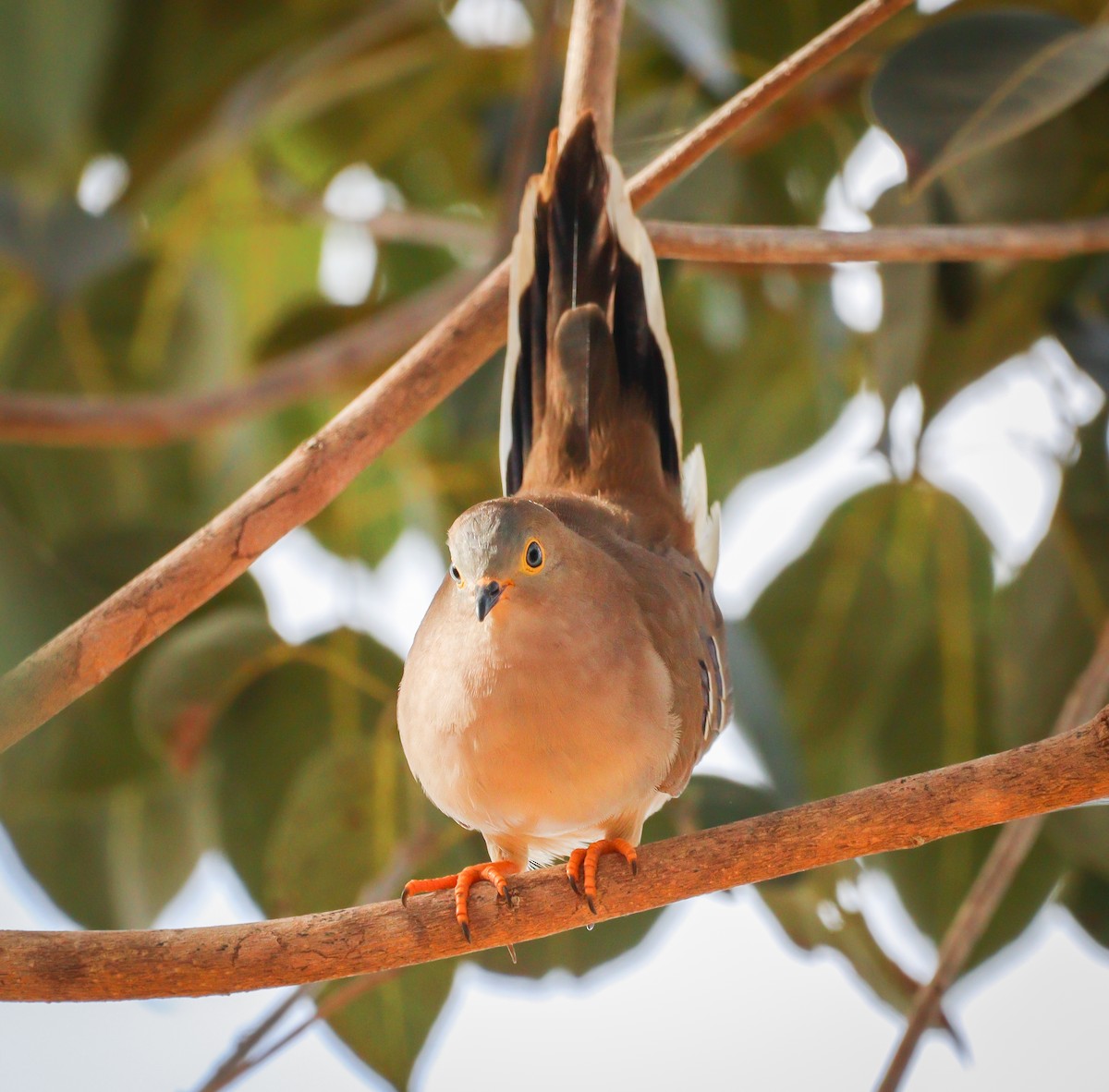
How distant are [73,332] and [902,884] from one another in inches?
69.8

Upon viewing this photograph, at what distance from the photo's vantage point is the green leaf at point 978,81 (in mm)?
1480

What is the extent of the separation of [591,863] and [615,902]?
0.07 m

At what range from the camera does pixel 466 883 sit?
1.26 metres

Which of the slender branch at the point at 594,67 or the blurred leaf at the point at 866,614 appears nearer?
the slender branch at the point at 594,67

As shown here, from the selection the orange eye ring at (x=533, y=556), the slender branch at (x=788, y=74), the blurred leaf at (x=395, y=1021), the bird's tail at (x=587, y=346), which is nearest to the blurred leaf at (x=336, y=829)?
the blurred leaf at (x=395, y=1021)

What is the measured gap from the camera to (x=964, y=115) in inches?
60.0

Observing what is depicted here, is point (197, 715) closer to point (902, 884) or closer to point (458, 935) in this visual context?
point (458, 935)

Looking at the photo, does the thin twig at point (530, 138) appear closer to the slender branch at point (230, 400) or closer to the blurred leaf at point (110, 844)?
the slender branch at point (230, 400)

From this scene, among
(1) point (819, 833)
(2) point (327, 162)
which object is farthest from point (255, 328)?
(1) point (819, 833)

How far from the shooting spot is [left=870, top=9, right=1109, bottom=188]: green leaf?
58.3 inches

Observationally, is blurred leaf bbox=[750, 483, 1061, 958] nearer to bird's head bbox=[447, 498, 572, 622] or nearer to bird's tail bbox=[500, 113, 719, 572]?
bird's tail bbox=[500, 113, 719, 572]

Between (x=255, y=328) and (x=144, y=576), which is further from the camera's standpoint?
(x=255, y=328)

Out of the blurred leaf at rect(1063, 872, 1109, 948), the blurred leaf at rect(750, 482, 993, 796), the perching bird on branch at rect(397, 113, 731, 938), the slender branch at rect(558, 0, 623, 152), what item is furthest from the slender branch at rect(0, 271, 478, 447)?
the blurred leaf at rect(1063, 872, 1109, 948)

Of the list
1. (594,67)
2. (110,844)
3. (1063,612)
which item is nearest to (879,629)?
(1063,612)
